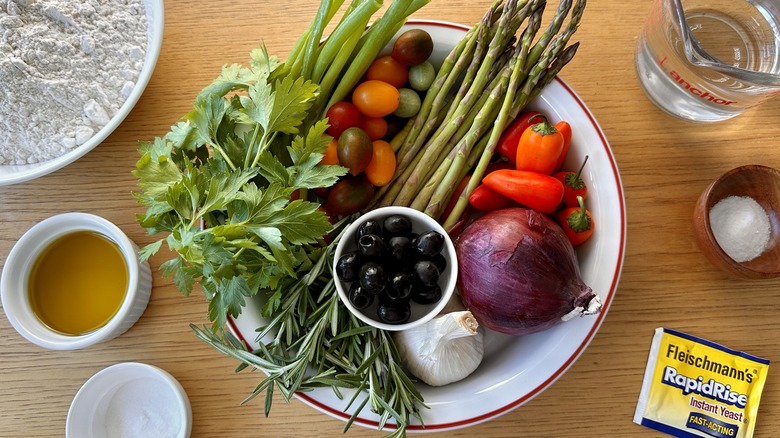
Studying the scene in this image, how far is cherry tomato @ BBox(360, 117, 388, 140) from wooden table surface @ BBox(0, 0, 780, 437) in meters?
0.26

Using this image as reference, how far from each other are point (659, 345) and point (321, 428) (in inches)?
24.6

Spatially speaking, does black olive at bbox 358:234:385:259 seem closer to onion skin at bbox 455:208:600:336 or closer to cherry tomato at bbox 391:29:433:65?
onion skin at bbox 455:208:600:336

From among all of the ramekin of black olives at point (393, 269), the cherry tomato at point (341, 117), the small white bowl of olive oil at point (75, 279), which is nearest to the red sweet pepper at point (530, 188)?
the ramekin of black olives at point (393, 269)

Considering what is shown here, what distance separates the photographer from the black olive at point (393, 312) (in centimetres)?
78

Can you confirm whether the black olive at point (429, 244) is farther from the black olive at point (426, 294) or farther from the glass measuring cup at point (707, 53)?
the glass measuring cup at point (707, 53)

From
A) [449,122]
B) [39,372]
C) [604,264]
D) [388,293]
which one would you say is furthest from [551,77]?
[39,372]

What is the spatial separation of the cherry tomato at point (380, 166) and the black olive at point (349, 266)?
17cm

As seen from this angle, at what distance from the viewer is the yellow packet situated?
0.92 m

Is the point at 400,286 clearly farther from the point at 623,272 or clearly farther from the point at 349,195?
the point at 623,272

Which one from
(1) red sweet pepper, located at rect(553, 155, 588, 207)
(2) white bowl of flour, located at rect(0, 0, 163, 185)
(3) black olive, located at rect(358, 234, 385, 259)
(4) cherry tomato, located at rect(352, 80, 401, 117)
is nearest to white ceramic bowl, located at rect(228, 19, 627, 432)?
(1) red sweet pepper, located at rect(553, 155, 588, 207)

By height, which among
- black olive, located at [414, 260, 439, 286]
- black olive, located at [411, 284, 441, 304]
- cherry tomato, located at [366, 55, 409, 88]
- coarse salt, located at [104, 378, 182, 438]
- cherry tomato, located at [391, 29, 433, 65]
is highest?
cherry tomato, located at [391, 29, 433, 65]

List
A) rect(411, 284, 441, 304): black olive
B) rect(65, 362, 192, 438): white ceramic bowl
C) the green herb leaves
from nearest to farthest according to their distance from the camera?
the green herb leaves → rect(411, 284, 441, 304): black olive → rect(65, 362, 192, 438): white ceramic bowl

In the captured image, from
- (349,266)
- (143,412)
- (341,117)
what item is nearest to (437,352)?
(349,266)

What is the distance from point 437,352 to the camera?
84cm
